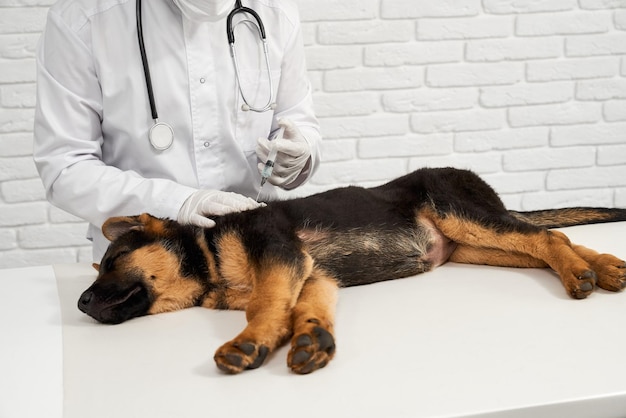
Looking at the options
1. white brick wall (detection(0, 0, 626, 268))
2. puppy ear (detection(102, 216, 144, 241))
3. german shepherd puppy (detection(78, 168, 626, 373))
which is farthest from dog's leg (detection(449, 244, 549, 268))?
white brick wall (detection(0, 0, 626, 268))

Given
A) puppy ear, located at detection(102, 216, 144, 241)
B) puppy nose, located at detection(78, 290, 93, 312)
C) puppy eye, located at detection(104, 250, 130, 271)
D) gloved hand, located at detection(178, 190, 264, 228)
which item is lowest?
puppy nose, located at detection(78, 290, 93, 312)

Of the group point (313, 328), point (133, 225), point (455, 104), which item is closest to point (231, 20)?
point (133, 225)

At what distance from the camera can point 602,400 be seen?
3.44 ft

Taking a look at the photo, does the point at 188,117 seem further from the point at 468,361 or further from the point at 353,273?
the point at 468,361

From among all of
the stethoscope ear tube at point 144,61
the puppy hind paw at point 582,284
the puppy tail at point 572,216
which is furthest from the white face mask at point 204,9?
the puppy hind paw at point 582,284

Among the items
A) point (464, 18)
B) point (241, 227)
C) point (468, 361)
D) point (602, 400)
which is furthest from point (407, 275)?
point (464, 18)

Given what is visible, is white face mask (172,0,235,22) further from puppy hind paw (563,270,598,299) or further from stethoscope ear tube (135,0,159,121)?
puppy hind paw (563,270,598,299)

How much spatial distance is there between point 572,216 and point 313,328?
39.6 inches

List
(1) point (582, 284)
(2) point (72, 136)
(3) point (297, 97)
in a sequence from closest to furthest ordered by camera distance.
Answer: (1) point (582, 284) → (2) point (72, 136) → (3) point (297, 97)

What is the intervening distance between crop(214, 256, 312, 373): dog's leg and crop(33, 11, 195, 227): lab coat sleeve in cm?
44

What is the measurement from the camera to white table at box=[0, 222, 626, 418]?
1.05 metres

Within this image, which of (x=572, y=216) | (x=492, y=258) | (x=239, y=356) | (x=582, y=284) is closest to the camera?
(x=239, y=356)

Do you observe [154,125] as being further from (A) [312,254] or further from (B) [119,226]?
(A) [312,254]

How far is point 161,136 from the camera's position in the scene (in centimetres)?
186
